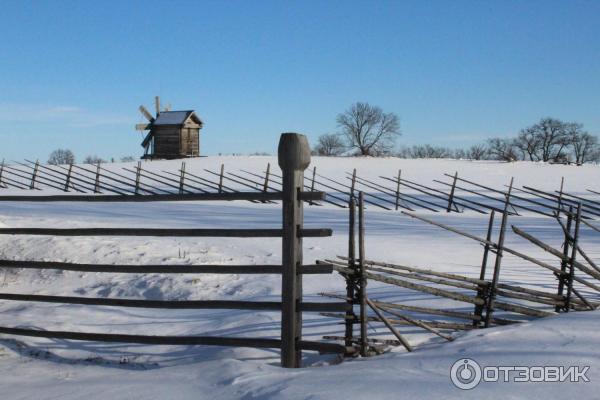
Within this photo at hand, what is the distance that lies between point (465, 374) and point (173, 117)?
39.1 m

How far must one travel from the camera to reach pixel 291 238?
3.87m

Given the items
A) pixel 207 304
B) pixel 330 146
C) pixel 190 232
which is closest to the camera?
pixel 207 304

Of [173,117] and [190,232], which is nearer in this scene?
[190,232]

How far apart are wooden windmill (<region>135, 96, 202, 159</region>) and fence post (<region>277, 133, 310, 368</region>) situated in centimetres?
3681

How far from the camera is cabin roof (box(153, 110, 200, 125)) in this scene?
39.5 metres

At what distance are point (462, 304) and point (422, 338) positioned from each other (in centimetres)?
131

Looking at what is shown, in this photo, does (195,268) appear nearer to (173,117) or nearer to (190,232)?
(190,232)

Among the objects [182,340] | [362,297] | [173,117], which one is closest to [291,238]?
[362,297]

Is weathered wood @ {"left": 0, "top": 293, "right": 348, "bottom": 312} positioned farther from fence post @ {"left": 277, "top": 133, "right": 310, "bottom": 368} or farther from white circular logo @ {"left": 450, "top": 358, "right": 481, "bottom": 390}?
white circular logo @ {"left": 450, "top": 358, "right": 481, "bottom": 390}

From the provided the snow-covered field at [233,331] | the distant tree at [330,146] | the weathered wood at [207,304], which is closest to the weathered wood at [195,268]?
the weathered wood at [207,304]

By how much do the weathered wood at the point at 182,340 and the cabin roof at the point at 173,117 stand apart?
35.9 meters

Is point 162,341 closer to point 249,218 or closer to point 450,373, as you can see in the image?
point 450,373

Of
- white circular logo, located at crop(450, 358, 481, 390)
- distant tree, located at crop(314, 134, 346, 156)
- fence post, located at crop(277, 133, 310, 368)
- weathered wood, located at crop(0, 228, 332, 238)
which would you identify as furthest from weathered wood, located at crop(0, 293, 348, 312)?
distant tree, located at crop(314, 134, 346, 156)

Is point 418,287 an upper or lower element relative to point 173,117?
lower
